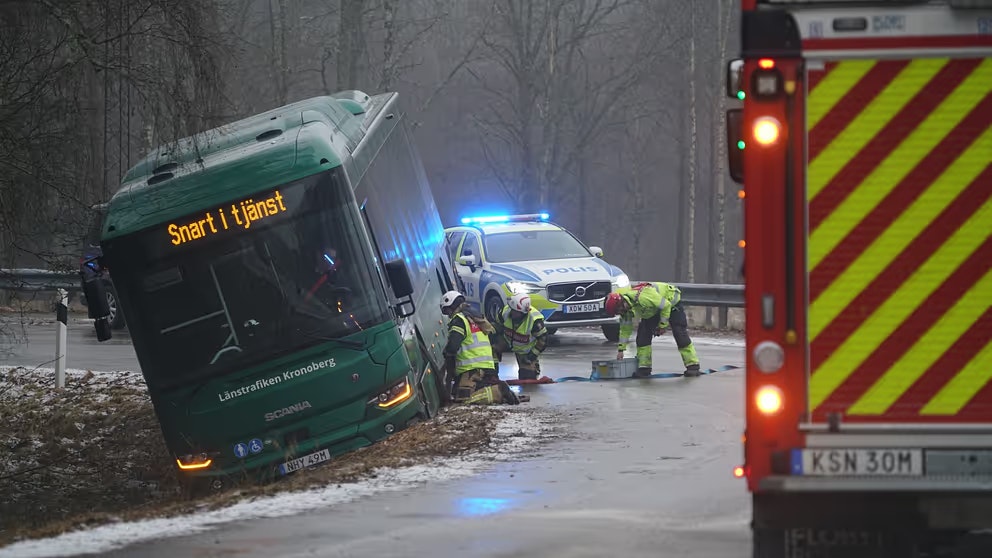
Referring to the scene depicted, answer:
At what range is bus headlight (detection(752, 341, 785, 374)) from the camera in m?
6.46

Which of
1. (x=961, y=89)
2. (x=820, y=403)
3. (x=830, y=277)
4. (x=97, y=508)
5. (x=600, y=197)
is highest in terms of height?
(x=961, y=89)

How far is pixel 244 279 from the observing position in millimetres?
12125

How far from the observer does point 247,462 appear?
39.8ft

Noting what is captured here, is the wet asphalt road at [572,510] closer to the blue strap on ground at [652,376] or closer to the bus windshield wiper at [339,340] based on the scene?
the bus windshield wiper at [339,340]

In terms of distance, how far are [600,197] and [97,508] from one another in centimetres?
7089

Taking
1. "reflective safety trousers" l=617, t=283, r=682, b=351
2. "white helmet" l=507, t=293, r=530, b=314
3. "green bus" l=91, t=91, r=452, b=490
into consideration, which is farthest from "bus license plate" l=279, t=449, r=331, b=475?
"reflective safety trousers" l=617, t=283, r=682, b=351

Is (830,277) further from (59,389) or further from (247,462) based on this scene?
(59,389)

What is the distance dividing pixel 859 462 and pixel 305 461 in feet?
21.5

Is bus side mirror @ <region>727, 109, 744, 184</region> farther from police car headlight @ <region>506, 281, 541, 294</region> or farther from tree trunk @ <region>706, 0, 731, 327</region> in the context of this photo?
tree trunk @ <region>706, 0, 731, 327</region>

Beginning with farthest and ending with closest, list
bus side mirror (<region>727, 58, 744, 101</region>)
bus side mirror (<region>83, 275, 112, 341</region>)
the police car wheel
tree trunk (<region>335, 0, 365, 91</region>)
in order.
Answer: tree trunk (<region>335, 0, 365, 91</region>)
the police car wheel
bus side mirror (<region>83, 275, 112, 341</region>)
bus side mirror (<region>727, 58, 744, 101</region>)

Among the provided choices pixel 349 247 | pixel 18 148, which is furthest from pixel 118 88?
pixel 349 247

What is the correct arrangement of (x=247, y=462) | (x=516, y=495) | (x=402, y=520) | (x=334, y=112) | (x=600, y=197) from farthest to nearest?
1. (x=600, y=197)
2. (x=334, y=112)
3. (x=247, y=462)
4. (x=516, y=495)
5. (x=402, y=520)

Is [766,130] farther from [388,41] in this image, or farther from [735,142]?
[388,41]

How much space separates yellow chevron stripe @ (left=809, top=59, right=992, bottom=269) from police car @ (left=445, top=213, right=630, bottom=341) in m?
15.3
